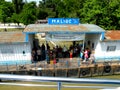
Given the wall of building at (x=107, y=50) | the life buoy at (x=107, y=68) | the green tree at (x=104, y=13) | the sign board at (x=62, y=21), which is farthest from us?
the green tree at (x=104, y=13)

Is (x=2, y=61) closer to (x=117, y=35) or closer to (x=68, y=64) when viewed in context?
(x=68, y=64)

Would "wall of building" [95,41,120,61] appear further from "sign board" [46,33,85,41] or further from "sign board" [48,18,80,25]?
"sign board" [48,18,80,25]

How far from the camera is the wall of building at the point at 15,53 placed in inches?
816

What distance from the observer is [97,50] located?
22.3 m

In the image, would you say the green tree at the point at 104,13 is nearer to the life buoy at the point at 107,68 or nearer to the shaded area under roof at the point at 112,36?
the shaded area under roof at the point at 112,36

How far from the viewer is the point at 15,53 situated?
68.3 feet

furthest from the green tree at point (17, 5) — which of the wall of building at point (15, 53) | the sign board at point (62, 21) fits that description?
the wall of building at point (15, 53)

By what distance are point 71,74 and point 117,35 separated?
19.6 feet

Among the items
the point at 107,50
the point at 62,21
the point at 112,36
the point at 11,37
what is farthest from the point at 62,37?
the point at 112,36

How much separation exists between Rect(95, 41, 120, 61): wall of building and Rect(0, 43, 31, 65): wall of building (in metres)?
5.72

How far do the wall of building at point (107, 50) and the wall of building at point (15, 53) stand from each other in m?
5.72

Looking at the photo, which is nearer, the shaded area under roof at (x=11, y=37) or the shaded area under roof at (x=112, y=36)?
the shaded area under roof at (x=11, y=37)

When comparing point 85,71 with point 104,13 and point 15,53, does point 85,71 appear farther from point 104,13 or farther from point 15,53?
point 104,13

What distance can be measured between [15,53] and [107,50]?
7.46m
